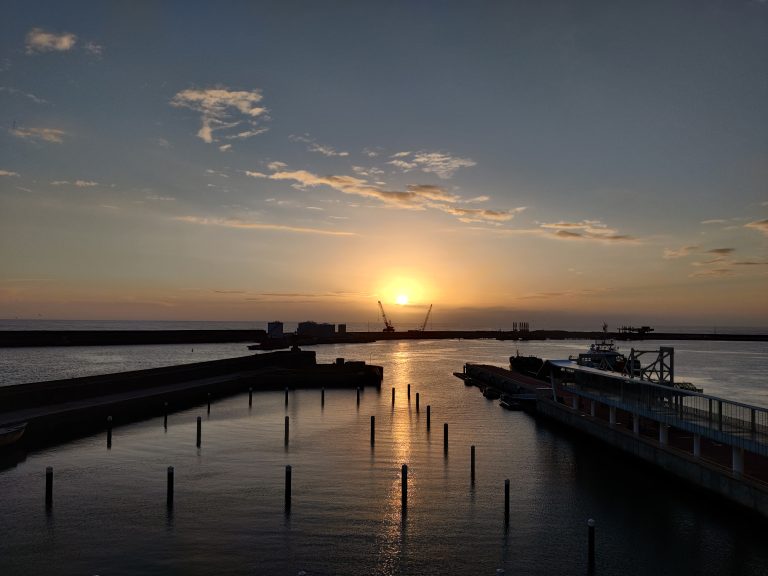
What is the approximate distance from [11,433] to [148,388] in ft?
85.9

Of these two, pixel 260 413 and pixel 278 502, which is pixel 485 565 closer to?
pixel 278 502

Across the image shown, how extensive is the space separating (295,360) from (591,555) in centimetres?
8157

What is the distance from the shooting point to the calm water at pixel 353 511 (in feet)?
76.9

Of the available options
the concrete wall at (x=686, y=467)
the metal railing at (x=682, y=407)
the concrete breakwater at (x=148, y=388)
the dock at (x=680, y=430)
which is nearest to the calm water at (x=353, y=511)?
the concrete wall at (x=686, y=467)

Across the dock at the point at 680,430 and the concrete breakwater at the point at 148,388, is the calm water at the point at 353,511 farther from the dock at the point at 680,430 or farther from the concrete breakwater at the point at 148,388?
the concrete breakwater at the point at 148,388

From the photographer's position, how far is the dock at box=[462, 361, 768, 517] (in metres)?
27.5

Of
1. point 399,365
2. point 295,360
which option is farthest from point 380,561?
point 399,365

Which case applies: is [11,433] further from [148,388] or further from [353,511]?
[148,388]

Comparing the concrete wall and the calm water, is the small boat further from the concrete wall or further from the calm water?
the concrete wall

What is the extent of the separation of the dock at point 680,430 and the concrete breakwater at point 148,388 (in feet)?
108

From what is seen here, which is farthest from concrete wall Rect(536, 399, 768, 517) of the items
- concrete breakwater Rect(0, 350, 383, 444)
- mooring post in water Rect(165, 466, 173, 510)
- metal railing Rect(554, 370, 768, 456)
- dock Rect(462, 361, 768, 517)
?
concrete breakwater Rect(0, 350, 383, 444)

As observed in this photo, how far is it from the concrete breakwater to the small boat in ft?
3.25

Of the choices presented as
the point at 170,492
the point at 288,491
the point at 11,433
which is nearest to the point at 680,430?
the point at 288,491

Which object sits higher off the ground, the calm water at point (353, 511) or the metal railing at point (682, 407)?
the metal railing at point (682, 407)
